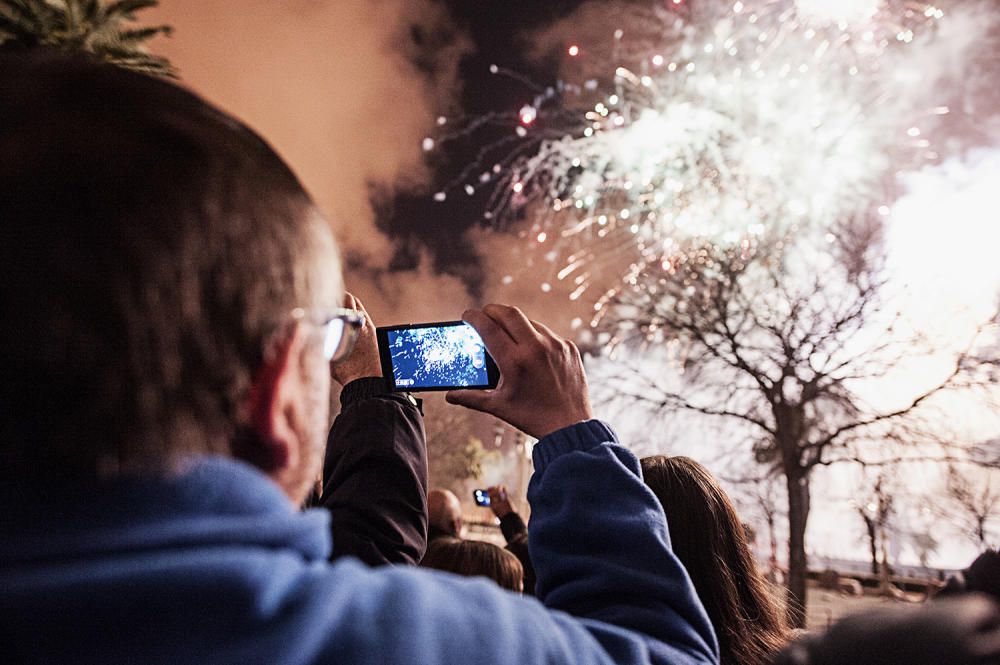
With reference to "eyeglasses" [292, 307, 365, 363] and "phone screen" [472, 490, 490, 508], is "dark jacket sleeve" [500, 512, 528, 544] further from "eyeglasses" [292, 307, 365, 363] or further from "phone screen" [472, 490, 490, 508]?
"eyeglasses" [292, 307, 365, 363]

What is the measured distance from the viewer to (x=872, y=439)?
14422mm

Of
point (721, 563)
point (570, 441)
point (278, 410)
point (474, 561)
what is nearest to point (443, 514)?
point (474, 561)

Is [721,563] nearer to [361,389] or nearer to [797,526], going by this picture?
[361,389]

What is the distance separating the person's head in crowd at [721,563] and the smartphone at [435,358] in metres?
0.80

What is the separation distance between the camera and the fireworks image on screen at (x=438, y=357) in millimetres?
2174

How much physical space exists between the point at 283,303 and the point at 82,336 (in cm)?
24

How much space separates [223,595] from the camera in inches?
28.0

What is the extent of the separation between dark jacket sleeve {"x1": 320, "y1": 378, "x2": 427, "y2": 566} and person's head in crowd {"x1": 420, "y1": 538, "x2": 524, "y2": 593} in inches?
91.8

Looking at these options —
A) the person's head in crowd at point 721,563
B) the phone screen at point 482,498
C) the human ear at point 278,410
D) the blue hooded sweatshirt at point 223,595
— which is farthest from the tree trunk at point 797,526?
the human ear at point 278,410

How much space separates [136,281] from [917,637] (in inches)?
34.0

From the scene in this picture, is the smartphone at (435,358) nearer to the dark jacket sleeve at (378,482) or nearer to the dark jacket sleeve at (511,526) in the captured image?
the dark jacket sleeve at (378,482)

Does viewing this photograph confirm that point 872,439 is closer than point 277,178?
No

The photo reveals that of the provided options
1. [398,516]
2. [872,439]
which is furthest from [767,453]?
[398,516]

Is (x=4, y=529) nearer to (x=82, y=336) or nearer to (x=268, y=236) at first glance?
(x=82, y=336)
